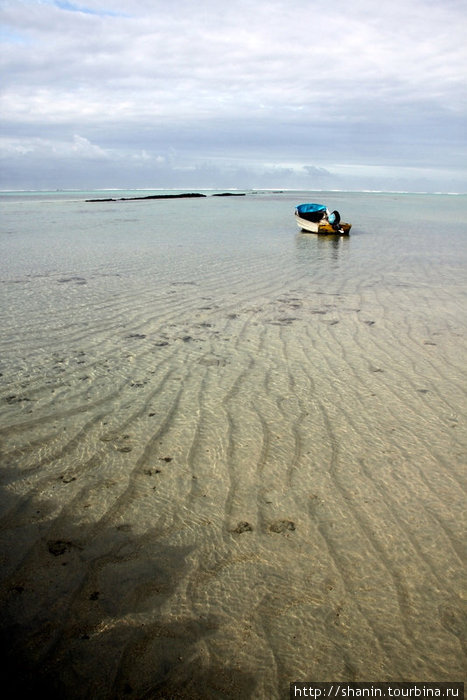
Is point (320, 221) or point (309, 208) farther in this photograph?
point (309, 208)

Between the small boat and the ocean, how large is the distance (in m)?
15.0

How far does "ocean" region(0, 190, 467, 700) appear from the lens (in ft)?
7.90

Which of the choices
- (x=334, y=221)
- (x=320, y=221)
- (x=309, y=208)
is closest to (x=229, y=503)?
(x=320, y=221)

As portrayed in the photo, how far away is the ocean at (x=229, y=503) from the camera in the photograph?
7.90 feet

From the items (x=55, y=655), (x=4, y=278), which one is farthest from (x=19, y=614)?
(x=4, y=278)

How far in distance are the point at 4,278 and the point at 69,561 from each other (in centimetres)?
1054

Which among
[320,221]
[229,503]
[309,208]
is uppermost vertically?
[309,208]

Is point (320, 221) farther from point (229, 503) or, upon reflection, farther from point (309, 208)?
point (229, 503)

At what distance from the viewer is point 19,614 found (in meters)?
2.57

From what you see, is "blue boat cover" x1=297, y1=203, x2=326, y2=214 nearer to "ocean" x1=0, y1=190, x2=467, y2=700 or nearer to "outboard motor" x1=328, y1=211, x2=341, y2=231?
"outboard motor" x1=328, y1=211, x2=341, y2=231

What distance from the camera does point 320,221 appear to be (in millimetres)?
22656

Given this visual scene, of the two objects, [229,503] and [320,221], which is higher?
[320,221]

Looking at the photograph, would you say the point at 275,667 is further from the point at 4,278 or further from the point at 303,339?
the point at 4,278

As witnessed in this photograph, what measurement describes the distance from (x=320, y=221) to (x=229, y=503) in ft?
68.4
